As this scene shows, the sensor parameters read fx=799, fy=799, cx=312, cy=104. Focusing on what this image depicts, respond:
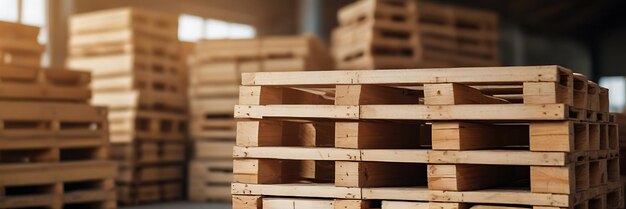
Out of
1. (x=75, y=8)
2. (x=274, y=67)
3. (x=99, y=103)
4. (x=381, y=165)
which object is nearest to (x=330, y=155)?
(x=381, y=165)

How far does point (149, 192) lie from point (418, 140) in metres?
5.32

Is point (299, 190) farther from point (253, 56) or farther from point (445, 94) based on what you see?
point (253, 56)

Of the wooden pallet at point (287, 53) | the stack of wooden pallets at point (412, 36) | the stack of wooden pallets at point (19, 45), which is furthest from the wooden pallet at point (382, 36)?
the stack of wooden pallets at point (19, 45)

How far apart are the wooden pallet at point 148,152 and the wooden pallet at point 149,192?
295mm

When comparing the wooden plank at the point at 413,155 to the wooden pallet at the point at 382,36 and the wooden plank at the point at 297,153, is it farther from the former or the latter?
the wooden pallet at the point at 382,36

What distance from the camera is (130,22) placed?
31.4ft

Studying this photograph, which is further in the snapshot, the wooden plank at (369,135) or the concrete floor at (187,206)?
the concrete floor at (187,206)

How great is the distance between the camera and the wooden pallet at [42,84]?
25.1ft

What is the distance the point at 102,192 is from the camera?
8.05m

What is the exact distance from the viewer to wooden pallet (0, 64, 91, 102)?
301 inches

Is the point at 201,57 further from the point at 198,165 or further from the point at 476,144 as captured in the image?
the point at 476,144

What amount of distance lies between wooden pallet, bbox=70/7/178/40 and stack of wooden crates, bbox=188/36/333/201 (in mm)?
495

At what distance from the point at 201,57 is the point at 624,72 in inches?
857

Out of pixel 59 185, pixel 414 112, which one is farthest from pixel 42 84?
pixel 414 112
